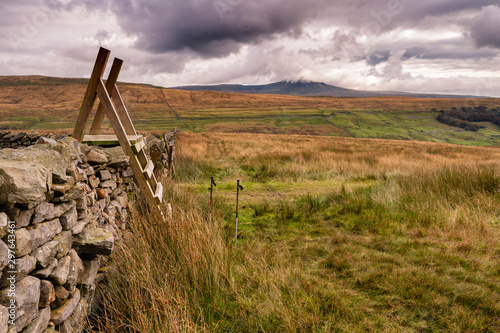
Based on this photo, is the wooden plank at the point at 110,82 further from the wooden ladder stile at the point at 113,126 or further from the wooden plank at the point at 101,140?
the wooden plank at the point at 101,140

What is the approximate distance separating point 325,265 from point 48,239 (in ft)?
12.5

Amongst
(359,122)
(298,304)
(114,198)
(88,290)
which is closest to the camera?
(88,290)

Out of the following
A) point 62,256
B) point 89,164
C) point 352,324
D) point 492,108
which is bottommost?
point 352,324

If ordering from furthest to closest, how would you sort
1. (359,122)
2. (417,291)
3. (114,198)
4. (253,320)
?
(359,122) < (114,198) < (417,291) < (253,320)

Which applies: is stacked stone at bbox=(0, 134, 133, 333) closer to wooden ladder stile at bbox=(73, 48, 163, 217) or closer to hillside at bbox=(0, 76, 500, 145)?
wooden ladder stile at bbox=(73, 48, 163, 217)

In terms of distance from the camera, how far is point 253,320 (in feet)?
10.2

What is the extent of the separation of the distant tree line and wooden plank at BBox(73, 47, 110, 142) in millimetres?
97754

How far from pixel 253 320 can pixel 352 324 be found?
109 cm

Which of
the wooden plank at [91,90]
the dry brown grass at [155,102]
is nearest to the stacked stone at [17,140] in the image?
the wooden plank at [91,90]

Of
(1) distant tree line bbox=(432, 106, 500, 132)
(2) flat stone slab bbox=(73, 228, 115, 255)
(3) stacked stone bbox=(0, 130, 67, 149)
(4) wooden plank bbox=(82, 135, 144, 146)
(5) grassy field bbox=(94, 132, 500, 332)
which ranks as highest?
(1) distant tree line bbox=(432, 106, 500, 132)

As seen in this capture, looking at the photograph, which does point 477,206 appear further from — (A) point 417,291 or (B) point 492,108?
(B) point 492,108

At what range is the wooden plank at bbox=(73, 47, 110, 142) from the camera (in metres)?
4.27

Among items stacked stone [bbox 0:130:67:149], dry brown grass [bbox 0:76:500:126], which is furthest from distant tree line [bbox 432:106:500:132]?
stacked stone [bbox 0:130:67:149]

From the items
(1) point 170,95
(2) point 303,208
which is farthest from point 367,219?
(1) point 170,95
